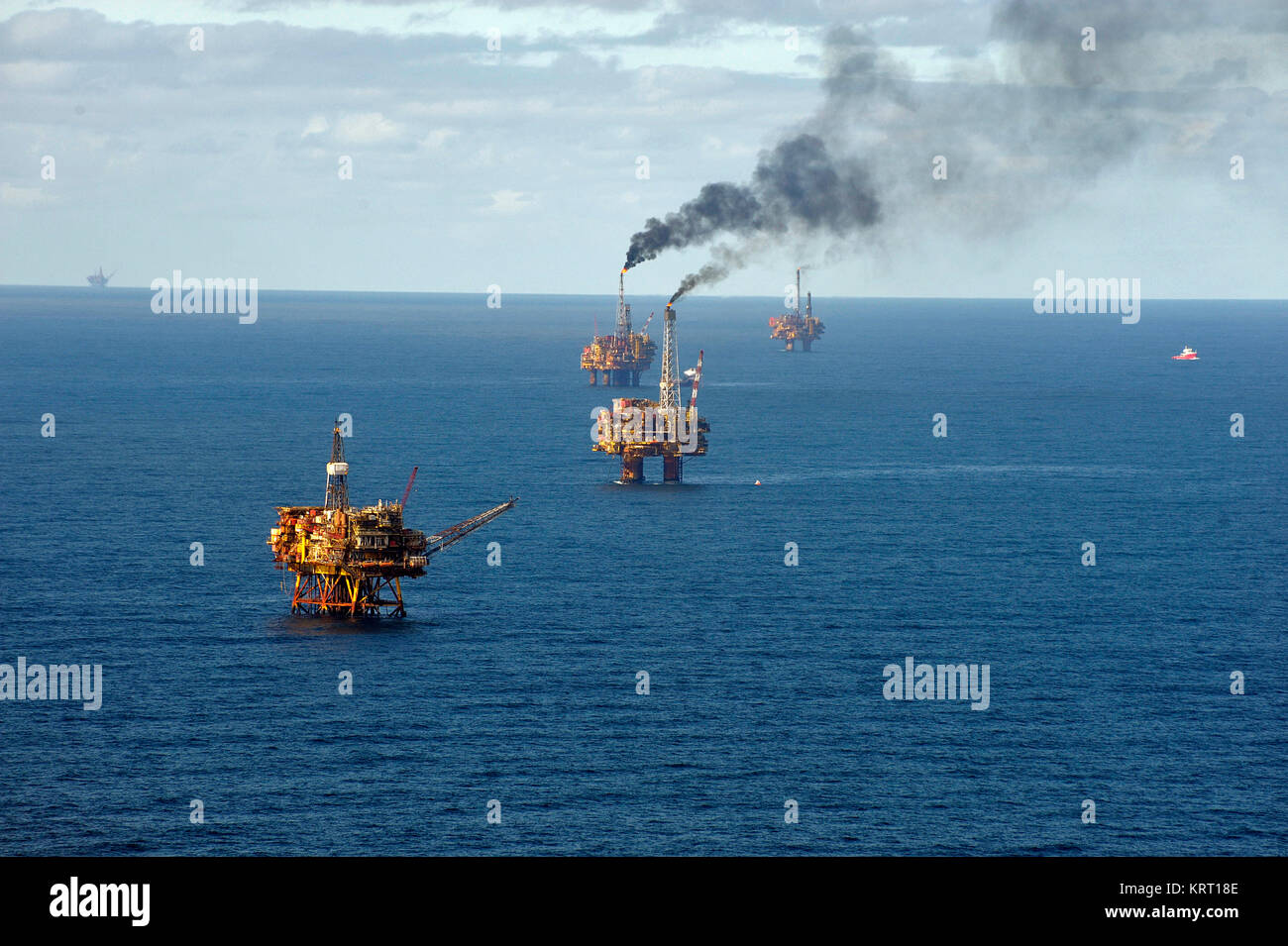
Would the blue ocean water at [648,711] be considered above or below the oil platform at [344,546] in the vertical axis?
below

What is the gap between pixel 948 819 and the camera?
102 meters

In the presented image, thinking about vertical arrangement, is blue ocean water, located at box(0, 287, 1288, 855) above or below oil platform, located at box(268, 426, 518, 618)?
below

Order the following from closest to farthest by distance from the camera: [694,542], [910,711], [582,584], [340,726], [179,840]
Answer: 1. [179,840]
2. [340,726]
3. [910,711]
4. [582,584]
5. [694,542]

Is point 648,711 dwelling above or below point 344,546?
below

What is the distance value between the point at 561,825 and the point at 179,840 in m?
25.1

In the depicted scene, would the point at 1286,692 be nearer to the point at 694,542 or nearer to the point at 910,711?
the point at 910,711

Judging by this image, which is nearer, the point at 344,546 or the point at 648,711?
the point at 648,711

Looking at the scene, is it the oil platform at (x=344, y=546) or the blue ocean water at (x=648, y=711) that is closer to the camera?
the blue ocean water at (x=648, y=711)

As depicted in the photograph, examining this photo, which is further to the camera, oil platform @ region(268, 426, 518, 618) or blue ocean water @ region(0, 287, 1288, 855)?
oil platform @ region(268, 426, 518, 618)

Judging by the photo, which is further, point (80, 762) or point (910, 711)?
point (910, 711)

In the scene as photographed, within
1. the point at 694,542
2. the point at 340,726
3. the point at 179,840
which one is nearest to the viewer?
the point at 179,840
